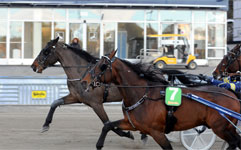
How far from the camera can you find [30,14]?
22906mm

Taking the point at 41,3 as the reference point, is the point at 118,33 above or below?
below

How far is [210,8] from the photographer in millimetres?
23875

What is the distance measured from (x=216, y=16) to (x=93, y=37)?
24.9 ft

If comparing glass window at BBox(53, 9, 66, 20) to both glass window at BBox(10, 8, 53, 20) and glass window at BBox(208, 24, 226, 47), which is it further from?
glass window at BBox(208, 24, 226, 47)

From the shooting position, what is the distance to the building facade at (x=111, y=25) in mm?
22844

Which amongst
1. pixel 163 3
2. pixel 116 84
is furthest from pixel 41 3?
pixel 116 84

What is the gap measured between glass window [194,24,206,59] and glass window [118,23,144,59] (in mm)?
3327

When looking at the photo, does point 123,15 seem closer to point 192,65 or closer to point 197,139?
point 192,65

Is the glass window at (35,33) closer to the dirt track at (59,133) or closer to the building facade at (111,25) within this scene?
the building facade at (111,25)

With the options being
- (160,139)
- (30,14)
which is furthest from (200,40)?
(160,139)

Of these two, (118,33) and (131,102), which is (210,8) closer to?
(118,33)

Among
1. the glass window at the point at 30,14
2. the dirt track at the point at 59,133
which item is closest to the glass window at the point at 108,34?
the glass window at the point at 30,14

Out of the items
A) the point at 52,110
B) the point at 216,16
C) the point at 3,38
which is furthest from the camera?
the point at 216,16

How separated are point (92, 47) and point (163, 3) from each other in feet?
16.1
